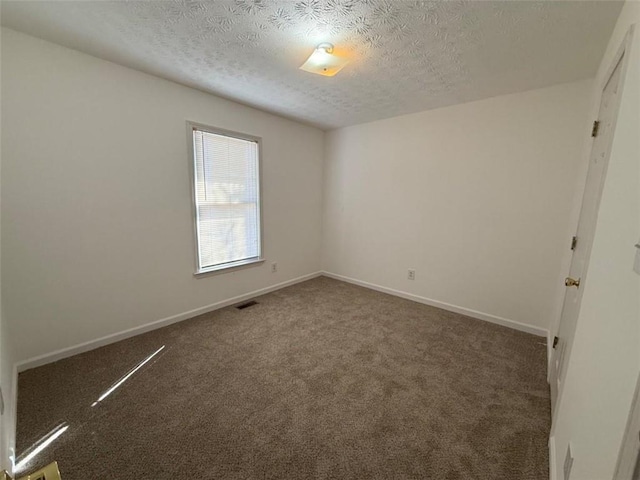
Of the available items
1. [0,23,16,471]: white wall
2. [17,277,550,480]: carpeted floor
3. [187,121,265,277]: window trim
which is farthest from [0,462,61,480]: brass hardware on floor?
[187,121,265,277]: window trim

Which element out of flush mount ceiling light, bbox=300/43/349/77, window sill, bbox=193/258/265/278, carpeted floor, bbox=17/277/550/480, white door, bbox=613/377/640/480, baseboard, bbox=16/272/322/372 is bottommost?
carpeted floor, bbox=17/277/550/480

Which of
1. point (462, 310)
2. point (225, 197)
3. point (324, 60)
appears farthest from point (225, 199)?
point (462, 310)

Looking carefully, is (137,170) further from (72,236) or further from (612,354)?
(612,354)

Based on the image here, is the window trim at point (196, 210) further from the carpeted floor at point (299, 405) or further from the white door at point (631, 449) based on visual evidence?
the white door at point (631, 449)

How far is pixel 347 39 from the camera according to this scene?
5.87ft

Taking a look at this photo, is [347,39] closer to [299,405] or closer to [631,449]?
[631,449]

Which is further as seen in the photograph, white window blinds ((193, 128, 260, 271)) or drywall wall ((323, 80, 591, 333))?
white window blinds ((193, 128, 260, 271))

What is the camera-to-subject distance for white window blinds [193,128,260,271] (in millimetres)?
2924

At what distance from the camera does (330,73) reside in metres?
1.97

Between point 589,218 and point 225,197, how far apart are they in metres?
3.16

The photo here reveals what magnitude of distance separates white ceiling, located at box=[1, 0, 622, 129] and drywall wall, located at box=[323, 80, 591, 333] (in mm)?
375

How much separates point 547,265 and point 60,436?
3988 mm

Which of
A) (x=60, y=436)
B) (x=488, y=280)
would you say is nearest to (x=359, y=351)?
(x=488, y=280)

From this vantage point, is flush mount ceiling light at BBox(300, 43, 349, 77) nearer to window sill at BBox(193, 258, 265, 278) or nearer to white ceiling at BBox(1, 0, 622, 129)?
white ceiling at BBox(1, 0, 622, 129)
